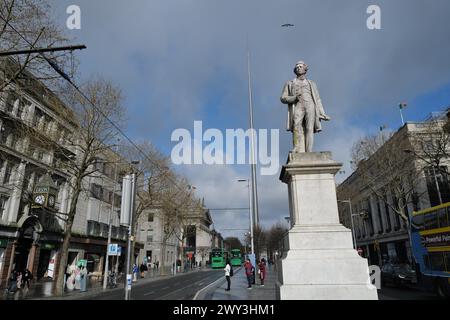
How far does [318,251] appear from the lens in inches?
215

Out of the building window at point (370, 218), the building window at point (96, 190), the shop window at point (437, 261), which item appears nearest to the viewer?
the shop window at point (437, 261)

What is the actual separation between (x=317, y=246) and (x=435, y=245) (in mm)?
14180

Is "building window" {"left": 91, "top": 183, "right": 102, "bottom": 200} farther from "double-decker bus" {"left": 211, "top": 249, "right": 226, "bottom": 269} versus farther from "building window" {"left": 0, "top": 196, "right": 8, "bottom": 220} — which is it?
"double-decker bus" {"left": 211, "top": 249, "right": 226, "bottom": 269}

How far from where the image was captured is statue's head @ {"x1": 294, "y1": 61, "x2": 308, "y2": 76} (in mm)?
7121

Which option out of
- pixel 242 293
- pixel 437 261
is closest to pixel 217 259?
pixel 242 293

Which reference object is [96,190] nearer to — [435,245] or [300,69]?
[435,245]

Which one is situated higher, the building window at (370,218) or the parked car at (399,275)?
the building window at (370,218)

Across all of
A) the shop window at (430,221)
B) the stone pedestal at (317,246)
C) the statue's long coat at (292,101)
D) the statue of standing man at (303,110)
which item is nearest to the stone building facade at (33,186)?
the statue's long coat at (292,101)

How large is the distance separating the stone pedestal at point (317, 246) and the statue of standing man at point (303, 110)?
25.0 inches

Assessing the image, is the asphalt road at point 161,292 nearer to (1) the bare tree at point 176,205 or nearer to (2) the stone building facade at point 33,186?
(2) the stone building facade at point 33,186

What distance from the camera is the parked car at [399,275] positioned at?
20.3 meters

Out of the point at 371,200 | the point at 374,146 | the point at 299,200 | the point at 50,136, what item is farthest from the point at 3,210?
the point at 371,200

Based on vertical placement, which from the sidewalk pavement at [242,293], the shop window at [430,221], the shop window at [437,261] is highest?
the shop window at [430,221]
